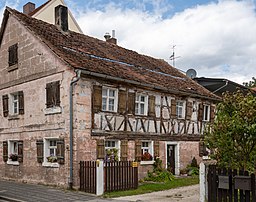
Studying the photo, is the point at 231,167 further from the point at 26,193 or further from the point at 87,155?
the point at 26,193

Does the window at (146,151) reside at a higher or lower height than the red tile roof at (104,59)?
lower

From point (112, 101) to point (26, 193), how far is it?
→ 19.1 ft

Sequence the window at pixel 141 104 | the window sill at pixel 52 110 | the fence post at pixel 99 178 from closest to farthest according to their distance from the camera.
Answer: the fence post at pixel 99 178 → the window sill at pixel 52 110 → the window at pixel 141 104

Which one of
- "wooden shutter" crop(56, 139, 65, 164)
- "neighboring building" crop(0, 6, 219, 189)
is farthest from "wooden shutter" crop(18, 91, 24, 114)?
"wooden shutter" crop(56, 139, 65, 164)

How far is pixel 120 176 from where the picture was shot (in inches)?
593

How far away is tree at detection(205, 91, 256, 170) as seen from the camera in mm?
10438

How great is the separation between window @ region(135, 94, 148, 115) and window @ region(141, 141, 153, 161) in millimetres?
1622

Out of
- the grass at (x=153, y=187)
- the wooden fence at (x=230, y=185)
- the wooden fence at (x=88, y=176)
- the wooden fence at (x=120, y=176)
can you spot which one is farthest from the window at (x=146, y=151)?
the wooden fence at (x=230, y=185)

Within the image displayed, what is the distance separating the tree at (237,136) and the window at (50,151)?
25.1 feet

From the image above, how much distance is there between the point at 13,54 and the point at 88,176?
9271 millimetres

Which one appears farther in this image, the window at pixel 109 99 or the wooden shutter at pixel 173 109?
the wooden shutter at pixel 173 109

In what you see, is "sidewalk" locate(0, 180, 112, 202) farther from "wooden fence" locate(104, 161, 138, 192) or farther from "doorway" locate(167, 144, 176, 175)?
"doorway" locate(167, 144, 176, 175)

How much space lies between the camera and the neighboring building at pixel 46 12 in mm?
30344

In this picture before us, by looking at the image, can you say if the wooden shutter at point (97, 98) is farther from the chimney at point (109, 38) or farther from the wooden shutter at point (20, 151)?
the chimney at point (109, 38)
